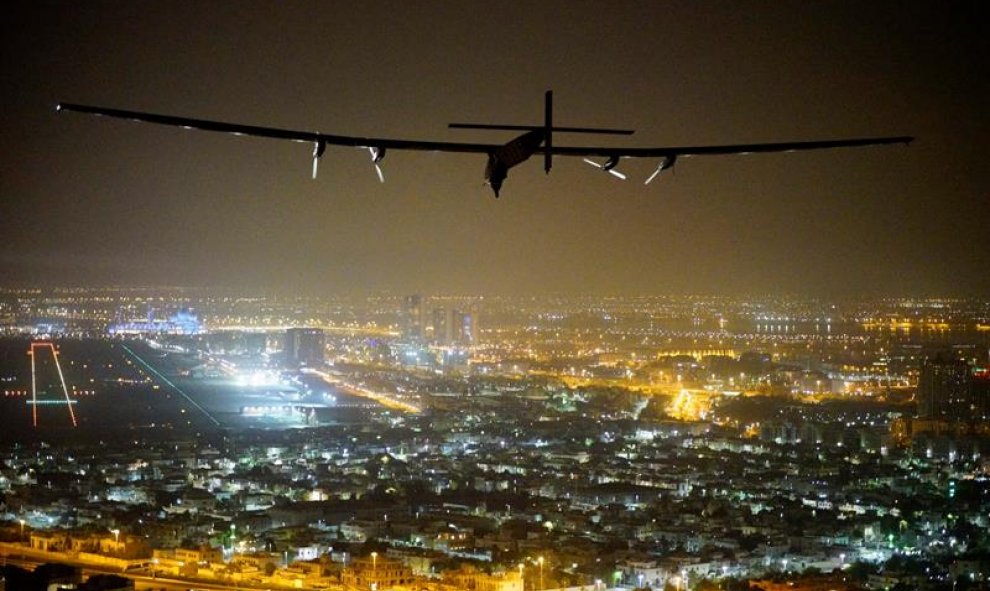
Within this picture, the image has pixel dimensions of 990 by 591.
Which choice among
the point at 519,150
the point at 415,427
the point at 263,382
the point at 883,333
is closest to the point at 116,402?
the point at 263,382

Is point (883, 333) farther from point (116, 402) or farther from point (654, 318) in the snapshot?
point (116, 402)

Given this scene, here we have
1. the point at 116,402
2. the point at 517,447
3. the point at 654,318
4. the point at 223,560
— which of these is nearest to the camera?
the point at 223,560

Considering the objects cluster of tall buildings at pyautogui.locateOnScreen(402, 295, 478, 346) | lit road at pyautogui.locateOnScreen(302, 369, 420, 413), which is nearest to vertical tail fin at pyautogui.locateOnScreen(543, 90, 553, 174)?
lit road at pyautogui.locateOnScreen(302, 369, 420, 413)

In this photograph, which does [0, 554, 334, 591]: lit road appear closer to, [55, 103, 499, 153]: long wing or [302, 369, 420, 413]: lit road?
[55, 103, 499, 153]: long wing

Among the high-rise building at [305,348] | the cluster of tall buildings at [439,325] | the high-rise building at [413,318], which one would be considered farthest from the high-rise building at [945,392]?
the high-rise building at [413,318]

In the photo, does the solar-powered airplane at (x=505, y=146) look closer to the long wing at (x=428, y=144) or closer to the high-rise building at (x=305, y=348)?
the long wing at (x=428, y=144)

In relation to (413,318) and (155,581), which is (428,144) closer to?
(155,581)

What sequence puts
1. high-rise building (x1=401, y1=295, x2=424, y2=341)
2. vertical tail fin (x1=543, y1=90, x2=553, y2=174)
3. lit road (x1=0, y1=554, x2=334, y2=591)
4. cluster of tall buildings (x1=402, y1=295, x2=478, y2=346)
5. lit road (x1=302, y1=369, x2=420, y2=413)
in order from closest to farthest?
1. vertical tail fin (x1=543, y1=90, x2=553, y2=174)
2. lit road (x1=0, y1=554, x2=334, y2=591)
3. lit road (x1=302, y1=369, x2=420, y2=413)
4. cluster of tall buildings (x1=402, y1=295, x2=478, y2=346)
5. high-rise building (x1=401, y1=295, x2=424, y2=341)
